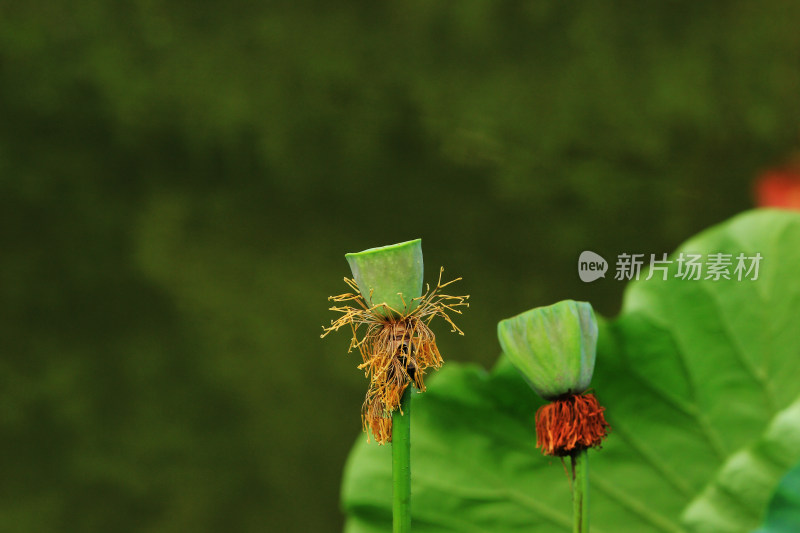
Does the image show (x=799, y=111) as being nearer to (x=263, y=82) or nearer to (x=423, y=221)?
(x=423, y=221)

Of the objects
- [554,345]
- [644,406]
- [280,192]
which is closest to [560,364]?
[554,345]

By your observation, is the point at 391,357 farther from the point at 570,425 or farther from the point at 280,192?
the point at 280,192

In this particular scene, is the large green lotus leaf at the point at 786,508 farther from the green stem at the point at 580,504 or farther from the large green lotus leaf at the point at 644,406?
the large green lotus leaf at the point at 644,406

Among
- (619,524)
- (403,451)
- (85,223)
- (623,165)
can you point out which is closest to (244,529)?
(85,223)

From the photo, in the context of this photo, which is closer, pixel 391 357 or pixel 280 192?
pixel 391 357

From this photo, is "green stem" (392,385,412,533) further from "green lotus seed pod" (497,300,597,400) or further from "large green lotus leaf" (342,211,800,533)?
"large green lotus leaf" (342,211,800,533)

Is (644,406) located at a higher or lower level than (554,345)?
higher
